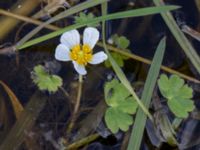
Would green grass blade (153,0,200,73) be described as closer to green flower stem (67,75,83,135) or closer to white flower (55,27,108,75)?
white flower (55,27,108,75)

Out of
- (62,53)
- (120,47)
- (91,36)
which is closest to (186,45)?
(120,47)

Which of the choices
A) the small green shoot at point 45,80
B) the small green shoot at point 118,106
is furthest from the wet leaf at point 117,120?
the small green shoot at point 45,80

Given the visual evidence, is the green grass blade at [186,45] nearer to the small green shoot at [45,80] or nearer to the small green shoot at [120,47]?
the small green shoot at [120,47]

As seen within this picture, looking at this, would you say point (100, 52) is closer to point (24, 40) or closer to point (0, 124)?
point (24, 40)

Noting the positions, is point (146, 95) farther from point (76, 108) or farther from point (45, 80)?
point (45, 80)

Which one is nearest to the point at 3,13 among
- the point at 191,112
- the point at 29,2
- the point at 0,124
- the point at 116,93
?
the point at 29,2

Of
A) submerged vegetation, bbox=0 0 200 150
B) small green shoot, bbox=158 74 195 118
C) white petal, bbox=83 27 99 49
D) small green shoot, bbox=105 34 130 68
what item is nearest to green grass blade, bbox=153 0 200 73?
submerged vegetation, bbox=0 0 200 150
